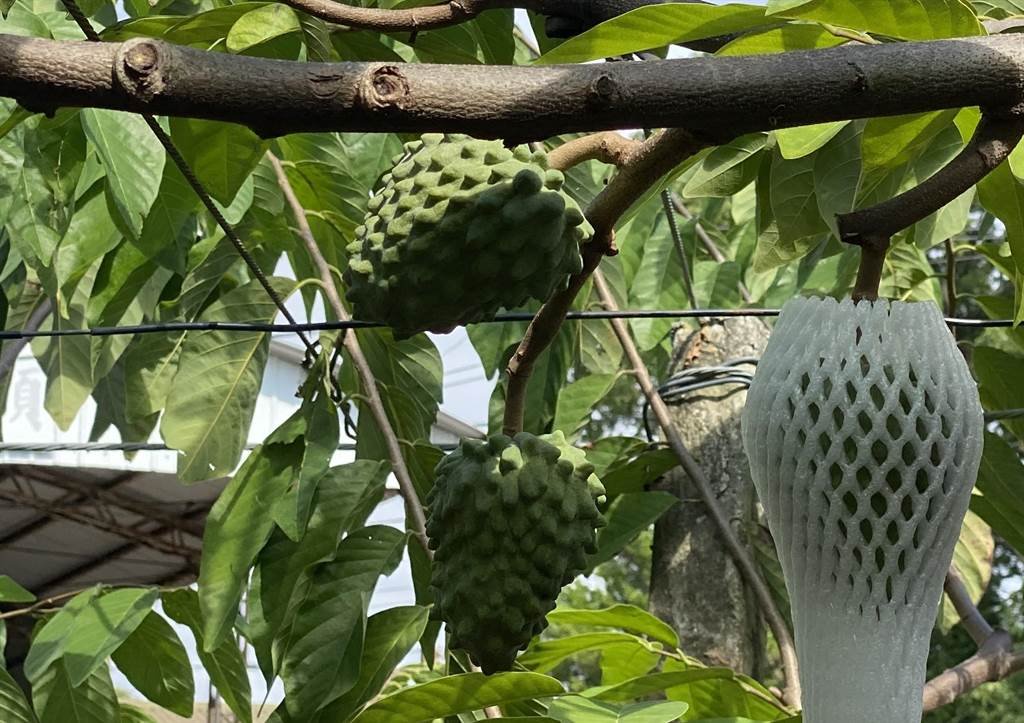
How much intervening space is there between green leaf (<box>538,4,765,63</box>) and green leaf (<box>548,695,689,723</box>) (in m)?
0.59

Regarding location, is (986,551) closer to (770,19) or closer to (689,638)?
(689,638)

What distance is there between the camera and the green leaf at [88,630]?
5.08 feet

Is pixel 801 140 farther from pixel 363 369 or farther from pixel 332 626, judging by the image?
pixel 363 369

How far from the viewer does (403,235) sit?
34.8 inches

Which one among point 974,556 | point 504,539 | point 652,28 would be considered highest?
point 652,28

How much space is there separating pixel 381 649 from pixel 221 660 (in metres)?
0.31

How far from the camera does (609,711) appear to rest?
1.29 meters

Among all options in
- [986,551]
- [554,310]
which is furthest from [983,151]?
[986,551]

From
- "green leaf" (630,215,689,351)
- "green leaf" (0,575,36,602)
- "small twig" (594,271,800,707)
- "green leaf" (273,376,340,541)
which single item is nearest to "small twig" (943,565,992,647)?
"small twig" (594,271,800,707)

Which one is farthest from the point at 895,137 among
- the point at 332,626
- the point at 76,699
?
the point at 76,699

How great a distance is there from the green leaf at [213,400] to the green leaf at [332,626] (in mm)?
341

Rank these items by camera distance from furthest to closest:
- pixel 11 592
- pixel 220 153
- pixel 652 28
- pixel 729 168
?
pixel 11 592 → pixel 729 168 → pixel 220 153 → pixel 652 28

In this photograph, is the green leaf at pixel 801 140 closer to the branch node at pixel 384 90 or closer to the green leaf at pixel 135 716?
the branch node at pixel 384 90

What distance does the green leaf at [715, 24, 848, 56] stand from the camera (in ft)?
3.15
